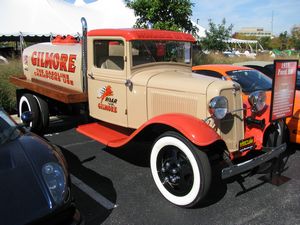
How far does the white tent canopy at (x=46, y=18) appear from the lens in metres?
17.5

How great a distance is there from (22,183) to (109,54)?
2738mm

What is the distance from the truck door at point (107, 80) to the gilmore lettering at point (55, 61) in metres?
0.58

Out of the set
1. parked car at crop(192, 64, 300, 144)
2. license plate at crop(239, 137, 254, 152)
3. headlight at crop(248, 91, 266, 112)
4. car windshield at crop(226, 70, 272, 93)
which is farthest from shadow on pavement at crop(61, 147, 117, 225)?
car windshield at crop(226, 70, 272, 93)

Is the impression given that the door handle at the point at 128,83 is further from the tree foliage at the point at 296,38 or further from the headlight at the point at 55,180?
the tree foliage at the point at 296,38

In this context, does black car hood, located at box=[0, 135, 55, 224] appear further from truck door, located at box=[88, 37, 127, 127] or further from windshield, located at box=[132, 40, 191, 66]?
windshield, located at box=[132, 40, 191, 66]

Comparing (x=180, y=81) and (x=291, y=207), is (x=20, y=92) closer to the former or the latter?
(x=180, y=81)

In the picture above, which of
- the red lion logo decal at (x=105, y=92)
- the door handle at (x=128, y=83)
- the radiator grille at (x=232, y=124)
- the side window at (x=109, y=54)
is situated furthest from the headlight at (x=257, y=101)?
the red lion logo decal at (x=105, y=92)

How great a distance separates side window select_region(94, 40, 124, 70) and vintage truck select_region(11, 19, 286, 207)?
0.05 ft

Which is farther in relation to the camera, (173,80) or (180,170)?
(173,80)

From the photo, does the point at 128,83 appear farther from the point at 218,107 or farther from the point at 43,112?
the point at 43,112

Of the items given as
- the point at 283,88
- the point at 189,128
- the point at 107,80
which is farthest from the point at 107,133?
the point at 283,88

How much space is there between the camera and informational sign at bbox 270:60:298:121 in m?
3.85

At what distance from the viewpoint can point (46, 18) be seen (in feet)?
60.6

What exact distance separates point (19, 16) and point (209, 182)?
57.8 feet
